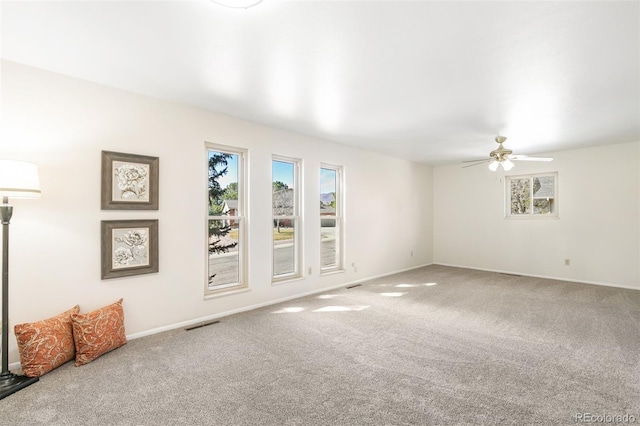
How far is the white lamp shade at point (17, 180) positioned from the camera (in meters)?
2.23

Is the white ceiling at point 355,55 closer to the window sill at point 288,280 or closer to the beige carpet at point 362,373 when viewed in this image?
the window sill at point 288,280

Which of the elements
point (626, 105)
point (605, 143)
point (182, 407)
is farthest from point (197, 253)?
point (605, 143)

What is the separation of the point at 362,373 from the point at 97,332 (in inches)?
91.1

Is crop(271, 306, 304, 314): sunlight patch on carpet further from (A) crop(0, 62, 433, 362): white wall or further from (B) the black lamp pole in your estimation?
(B) the black lamp pole

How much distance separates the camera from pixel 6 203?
7.73ft

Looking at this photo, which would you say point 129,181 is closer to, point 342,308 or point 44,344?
point 44,344

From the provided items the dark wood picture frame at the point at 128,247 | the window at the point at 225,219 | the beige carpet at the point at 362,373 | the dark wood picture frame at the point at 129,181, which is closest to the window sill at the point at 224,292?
the window at the point at 225,219

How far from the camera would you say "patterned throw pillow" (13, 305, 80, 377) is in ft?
7.82

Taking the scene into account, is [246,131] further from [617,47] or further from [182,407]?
[617,47]

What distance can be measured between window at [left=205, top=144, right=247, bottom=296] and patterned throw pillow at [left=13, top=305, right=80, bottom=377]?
57.7 inches

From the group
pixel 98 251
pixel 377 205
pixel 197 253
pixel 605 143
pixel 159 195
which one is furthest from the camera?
pixel 377 205

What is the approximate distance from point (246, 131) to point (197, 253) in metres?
1.72

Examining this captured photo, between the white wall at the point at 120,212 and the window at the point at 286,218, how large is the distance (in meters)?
0.16

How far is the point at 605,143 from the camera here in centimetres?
536
